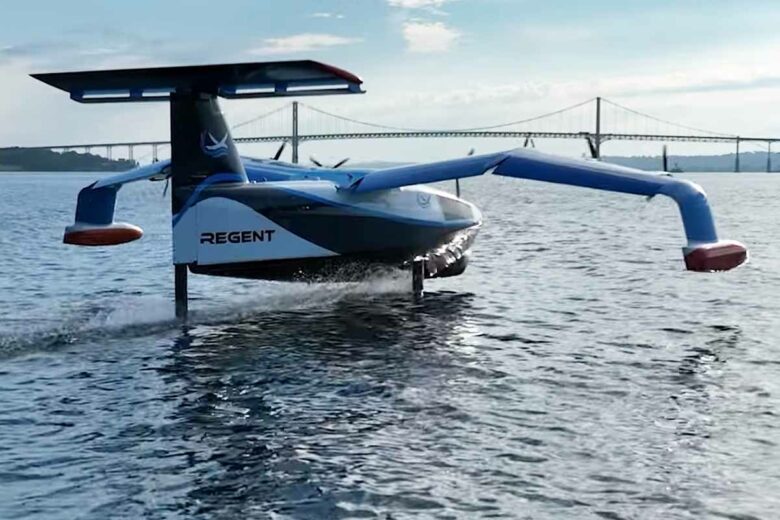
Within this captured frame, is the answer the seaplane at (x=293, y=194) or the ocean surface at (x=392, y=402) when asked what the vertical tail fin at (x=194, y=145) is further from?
the ocean surface at (x=392, y=402)

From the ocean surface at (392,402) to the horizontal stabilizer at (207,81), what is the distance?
4782 mm

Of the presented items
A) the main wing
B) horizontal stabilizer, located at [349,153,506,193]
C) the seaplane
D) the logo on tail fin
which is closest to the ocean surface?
the seaplane

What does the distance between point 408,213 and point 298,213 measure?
2818 millimetres

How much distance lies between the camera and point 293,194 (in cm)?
1959

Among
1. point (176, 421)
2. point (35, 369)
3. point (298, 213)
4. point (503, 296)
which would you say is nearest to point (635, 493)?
point (176, 421)

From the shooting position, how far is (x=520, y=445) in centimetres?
1100

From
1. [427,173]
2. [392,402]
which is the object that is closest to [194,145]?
[427,173]

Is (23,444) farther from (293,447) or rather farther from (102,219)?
(102,219)

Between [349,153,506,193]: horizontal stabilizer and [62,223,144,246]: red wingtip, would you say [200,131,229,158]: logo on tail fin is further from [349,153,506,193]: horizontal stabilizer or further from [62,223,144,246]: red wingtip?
[62,223,144,246]: red wingtip

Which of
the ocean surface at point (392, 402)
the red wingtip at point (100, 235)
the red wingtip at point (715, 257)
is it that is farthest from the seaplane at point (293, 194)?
the red wingtip at point (100, 235)

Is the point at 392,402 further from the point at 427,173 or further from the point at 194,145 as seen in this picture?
the point at 194,145

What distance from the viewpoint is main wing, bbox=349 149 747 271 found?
655 inches

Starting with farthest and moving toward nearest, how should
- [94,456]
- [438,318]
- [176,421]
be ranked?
[438,318] → [176,421] → [94,456]

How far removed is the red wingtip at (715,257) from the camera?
1653 cm
